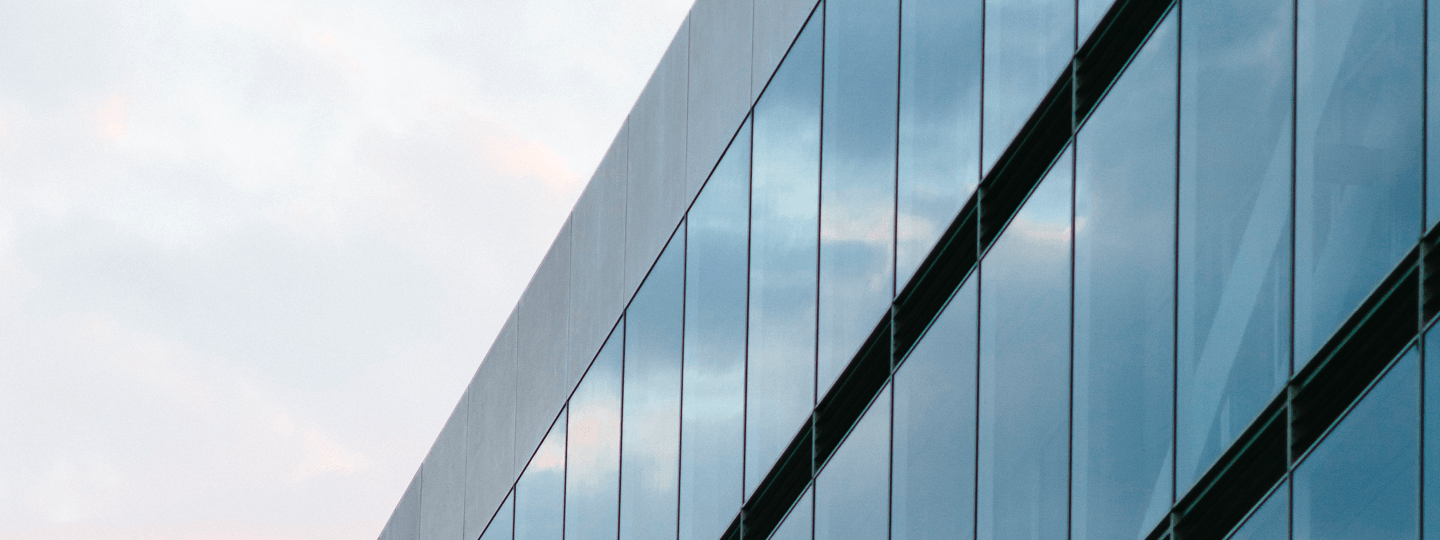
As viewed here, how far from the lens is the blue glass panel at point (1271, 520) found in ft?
36.0

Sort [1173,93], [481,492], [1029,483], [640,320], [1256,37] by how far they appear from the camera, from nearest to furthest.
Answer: [1256,37], [1173,93], [1029,483], [640,320], [481,492]

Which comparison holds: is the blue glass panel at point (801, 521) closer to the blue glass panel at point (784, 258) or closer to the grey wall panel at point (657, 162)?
the blue glass panel at point (784, 258)

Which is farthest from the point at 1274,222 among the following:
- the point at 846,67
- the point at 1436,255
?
the point at 846,67

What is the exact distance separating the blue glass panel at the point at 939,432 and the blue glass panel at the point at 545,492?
952 centimetres

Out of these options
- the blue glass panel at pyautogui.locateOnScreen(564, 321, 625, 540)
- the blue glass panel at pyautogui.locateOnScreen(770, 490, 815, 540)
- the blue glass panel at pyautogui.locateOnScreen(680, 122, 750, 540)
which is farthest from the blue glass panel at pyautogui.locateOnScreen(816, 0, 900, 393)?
the blue glass panel at pyautogui.locateOnScreen(564, 321, 625, 540)

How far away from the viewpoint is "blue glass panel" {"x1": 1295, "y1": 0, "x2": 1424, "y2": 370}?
10273 mm

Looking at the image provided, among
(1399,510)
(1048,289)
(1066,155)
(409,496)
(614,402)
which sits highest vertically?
(409,496)

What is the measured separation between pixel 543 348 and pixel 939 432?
1119 centimetres

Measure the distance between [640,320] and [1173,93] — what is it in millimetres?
11051

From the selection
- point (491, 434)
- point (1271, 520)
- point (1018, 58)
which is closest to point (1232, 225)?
point (1271, 520)

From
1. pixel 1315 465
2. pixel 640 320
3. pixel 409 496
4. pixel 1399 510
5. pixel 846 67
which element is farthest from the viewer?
pixel 409 496

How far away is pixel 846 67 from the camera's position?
58.7 feet

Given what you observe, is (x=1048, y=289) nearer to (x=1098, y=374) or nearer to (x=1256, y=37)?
(x=1098, y=374)

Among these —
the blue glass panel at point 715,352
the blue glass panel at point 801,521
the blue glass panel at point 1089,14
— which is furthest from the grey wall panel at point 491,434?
the blue glass panel at point 1089,14
